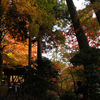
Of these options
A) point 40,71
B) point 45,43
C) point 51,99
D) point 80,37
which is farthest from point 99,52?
point 45,43

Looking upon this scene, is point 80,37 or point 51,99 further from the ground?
point 80,37

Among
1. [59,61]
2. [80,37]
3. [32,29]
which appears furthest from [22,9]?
[59,61]

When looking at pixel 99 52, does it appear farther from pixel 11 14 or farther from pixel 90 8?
pixel 11 14

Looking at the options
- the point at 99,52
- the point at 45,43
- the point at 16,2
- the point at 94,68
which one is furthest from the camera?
the point at 45,43

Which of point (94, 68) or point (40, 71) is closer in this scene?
point (94, 68)

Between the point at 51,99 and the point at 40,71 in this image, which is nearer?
the point at 51,99

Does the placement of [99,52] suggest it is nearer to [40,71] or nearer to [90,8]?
[90,8]

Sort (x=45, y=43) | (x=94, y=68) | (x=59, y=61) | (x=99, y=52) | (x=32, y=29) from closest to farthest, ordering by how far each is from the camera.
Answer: (x=94, y=68) → (x=99, y=52) → (x=32, y=29) → (x=45, y=43) → (x=59, y=61)

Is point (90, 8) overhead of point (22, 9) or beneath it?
beneath

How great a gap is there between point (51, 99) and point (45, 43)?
6227 millimetres

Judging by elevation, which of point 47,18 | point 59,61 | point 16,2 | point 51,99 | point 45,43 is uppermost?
point 16,2

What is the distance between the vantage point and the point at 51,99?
18.8 feet

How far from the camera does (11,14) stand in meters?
7.63

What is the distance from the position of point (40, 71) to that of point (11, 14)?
4.43 m
